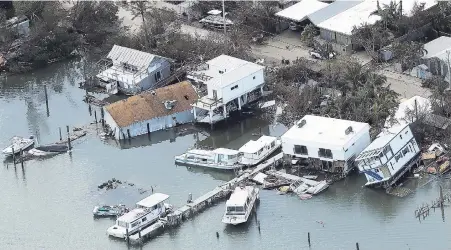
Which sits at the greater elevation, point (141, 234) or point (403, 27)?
point (403, 27)

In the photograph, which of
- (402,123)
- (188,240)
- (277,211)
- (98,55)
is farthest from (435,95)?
(98,55)

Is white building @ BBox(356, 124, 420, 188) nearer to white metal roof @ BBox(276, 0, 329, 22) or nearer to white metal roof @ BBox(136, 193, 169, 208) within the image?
white metal roof @ BBox(136, 193, 169, 208)

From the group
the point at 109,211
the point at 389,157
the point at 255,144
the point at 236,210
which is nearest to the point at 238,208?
the point at 236,210

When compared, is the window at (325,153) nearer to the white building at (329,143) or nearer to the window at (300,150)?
the white building at (329,143)

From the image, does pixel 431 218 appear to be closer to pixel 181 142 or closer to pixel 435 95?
pixel 435 95

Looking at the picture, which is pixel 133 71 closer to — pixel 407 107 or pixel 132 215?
pixel 132 215

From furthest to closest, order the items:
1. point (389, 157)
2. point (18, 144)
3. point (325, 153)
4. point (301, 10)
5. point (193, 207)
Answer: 1. point (301, 10)
2. point (18, 144)
3. point (325, 153)
4. point (389, 157)
5. point (193, 207)
